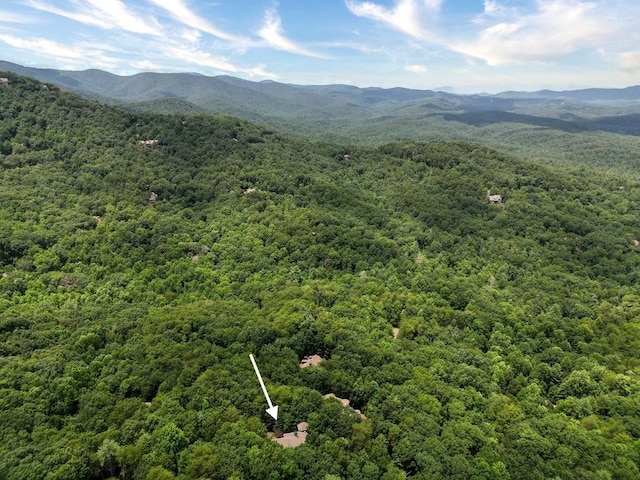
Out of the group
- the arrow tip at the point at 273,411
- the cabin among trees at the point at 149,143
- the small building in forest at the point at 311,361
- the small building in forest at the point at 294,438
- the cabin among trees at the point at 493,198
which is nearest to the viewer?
the small building in forest at the point at 294,438

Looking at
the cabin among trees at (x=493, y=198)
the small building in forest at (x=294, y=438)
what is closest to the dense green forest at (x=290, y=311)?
the small building in forest at (x=294, y=438)

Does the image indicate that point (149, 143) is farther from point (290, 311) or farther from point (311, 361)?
point (311, 361)

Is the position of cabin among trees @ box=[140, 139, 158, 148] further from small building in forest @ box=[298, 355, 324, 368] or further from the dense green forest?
small building in forest @ box=[298, 355, 324, 368]

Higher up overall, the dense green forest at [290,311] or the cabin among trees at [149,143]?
the cabin among trees at [149,143]

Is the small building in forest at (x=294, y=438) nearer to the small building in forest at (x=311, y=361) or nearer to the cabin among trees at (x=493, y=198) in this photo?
the small building in forest at (x=311, y=361)

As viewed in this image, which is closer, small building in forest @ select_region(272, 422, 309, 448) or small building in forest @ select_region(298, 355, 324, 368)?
small building in forest @ select_region(272, 422, 309, 448)

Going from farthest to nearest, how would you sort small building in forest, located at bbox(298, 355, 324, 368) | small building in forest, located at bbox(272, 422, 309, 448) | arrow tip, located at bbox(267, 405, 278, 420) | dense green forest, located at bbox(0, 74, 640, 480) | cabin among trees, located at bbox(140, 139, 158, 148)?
cabin among trees, located at bbox(140, 139, 158, 148) → small building in forest, located at bbox(298, 355, 324, 368) → arrow tip, located at bbox(267, 405, 278, 420) → small building in forest, located at bbox(272, 422, 309, 448) → dense green forest, located at bbox(0, 74, 640, 480)

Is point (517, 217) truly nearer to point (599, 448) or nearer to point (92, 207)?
point (599, 448)

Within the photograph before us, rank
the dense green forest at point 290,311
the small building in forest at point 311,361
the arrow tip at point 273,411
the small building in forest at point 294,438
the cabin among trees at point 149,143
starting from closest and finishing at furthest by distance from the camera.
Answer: the dense green forest at point 290,311 → the small building in forest at point 294,438 → the arrow tip at point 273,411 → the small building in forest at point 311,361 → the cabin among trees at point 149,143

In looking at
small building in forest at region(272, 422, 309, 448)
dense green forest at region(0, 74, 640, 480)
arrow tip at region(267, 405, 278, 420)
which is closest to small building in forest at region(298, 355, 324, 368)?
dense green forest at region(0, 74, 640, 480)
